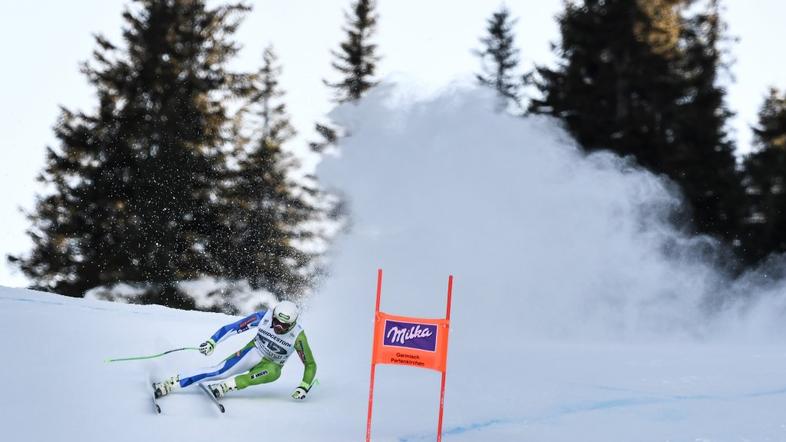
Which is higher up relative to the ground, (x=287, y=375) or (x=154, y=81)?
(x=154, y=81)

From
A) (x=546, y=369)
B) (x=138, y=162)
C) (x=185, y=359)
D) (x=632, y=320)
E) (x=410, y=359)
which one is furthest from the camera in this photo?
(x=138, y=162)

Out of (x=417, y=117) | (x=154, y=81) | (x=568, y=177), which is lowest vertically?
(x=568, y=177)

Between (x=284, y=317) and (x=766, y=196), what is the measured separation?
2196cm

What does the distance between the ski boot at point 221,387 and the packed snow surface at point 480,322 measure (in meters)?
0.13

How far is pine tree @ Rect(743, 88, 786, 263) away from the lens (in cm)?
2284

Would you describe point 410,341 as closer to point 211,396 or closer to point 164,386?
point 211,396

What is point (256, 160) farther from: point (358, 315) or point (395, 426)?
point (395, 426)

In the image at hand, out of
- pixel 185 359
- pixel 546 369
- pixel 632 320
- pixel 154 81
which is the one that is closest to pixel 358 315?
pixel 546 369

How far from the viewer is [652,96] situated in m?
24.2

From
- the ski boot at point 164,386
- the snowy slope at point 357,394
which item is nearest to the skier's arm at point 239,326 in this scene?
the snowy slope at point 357,394

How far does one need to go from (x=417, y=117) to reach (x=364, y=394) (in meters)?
11.2

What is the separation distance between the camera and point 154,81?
2211cm

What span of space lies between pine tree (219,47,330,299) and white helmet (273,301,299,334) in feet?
49.8

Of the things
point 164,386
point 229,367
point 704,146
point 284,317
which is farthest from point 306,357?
point 704,146
